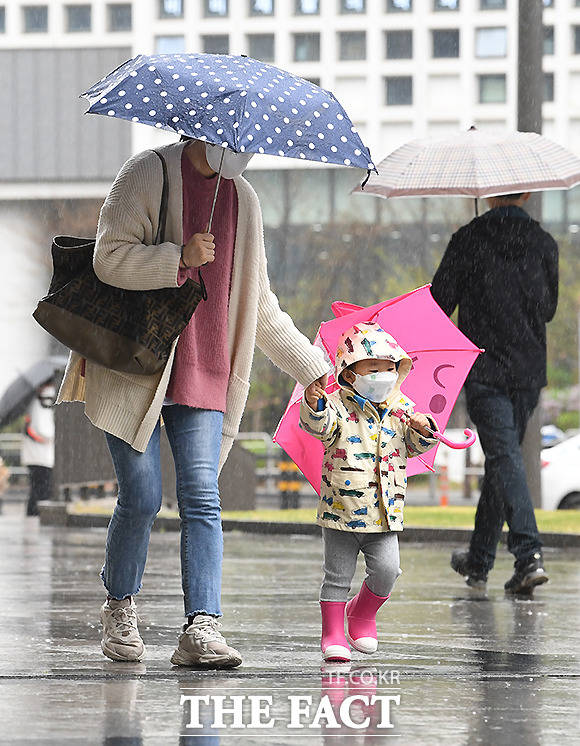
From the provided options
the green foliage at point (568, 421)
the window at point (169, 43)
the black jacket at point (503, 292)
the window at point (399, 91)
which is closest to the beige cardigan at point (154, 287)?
the black jacket at point (503, 292)

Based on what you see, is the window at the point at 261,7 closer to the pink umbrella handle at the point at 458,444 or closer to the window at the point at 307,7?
the window at the point at 307,7

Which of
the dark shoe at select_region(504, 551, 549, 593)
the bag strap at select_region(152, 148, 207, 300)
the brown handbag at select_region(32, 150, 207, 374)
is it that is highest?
the bag strap at select_region(152, 148, 207, 300)

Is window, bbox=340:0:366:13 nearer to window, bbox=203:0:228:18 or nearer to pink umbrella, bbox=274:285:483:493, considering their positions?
window, bbox=203:0:228:18

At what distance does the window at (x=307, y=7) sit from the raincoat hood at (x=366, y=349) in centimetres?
7250

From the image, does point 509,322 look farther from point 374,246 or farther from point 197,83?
point 374,246

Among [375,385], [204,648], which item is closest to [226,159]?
[375,385]

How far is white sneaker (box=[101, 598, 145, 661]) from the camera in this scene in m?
6.06

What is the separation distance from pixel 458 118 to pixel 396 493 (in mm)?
75843

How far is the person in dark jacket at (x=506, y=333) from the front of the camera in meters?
8.91

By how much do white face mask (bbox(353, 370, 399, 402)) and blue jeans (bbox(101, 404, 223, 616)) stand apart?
51 cm

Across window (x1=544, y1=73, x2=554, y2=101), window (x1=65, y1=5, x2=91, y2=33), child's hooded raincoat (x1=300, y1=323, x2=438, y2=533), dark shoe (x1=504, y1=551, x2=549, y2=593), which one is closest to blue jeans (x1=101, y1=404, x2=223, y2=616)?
child's hooded raincoat (x1=300, y1=323, x2=438, y2=533)

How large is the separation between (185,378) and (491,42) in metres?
77.1

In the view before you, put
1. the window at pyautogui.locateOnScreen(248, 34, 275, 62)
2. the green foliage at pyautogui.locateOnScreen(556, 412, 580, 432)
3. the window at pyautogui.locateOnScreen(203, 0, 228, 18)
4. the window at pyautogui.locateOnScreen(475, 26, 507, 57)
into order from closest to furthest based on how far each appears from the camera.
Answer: the green foliage at pyautogui.locateOnScreen(556, 412, 580, 432), the window at pyautogui.locateOnScreen(203, 0, 228, 18), the window at pyautogui.locateOnScreen(248, 34, 275, 62), the window at pyautogui.locateOnScreen(475, 26, 507, 57)

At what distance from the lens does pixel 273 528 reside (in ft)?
50.1
